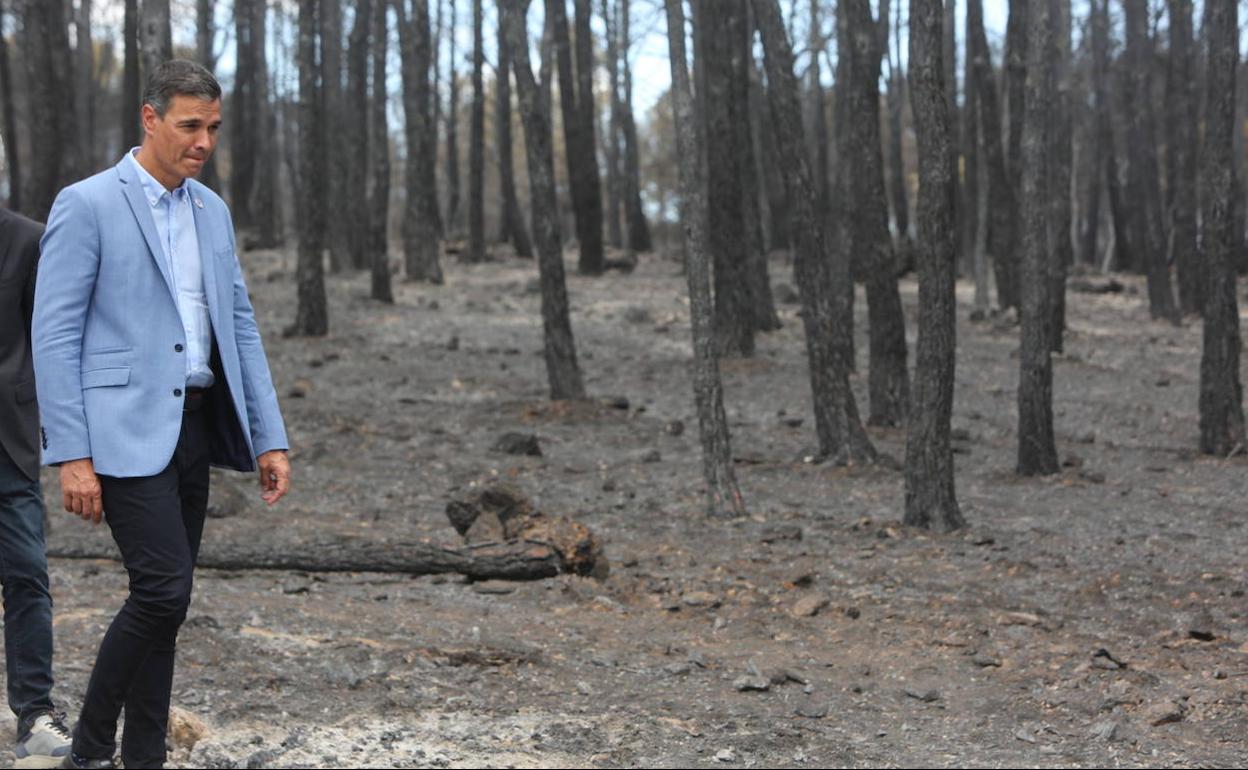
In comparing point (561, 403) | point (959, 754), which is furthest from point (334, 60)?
point (959, 754)

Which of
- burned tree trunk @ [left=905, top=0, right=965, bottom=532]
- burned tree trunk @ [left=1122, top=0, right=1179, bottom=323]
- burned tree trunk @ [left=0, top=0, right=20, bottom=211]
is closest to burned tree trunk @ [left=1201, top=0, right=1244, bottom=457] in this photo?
burned tree trunk @ [left=905, top=0, right=965, bottom=532]

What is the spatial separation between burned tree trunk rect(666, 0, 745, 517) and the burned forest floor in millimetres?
336

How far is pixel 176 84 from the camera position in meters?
3.93

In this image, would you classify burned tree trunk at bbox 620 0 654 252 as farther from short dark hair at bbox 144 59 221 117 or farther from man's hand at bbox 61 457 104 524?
man's hand at bbox 61 457 104 524

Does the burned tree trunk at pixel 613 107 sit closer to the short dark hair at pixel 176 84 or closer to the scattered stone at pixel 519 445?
the scattered stone at pixel 519 445

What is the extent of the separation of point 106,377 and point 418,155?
18.9m

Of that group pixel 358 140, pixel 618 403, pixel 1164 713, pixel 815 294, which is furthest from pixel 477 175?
pixel 1164 713

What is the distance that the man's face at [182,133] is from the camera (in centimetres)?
396

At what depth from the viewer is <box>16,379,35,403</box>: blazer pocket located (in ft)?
14.3

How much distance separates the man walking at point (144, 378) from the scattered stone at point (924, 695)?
3.81 metres

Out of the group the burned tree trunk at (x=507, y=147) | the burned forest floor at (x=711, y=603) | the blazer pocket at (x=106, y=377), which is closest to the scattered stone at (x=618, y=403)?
the burned forest floor at (x=711, y=603)

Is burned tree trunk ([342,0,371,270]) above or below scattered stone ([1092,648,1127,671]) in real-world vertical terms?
above

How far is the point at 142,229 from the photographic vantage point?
3.95 metres

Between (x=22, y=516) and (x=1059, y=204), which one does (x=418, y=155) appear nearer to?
(x=1059, y=204)
